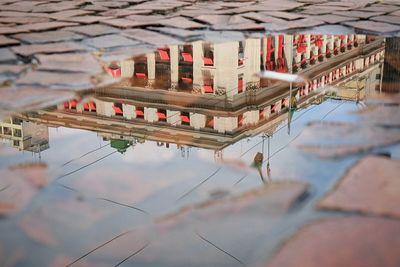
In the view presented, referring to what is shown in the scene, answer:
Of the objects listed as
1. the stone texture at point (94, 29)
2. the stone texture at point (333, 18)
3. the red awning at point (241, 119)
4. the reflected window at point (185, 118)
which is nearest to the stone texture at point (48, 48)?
the stone texture at point (94, 29)

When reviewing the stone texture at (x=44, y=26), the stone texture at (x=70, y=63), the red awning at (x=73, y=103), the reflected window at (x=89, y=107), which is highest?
the stone texture at (x=44, y=26)

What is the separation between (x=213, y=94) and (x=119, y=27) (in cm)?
201

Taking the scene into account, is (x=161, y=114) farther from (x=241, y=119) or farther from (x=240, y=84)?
(x=240, y=84)

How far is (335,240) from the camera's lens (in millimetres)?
1491

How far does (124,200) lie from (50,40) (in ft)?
9.07

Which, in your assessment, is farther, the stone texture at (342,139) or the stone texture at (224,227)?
the stone texture at (342,139)

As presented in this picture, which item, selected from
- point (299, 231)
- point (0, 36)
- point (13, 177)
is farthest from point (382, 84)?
point (0, 36)

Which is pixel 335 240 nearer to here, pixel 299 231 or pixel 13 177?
pixel 299 231

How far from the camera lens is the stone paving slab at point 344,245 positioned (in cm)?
139

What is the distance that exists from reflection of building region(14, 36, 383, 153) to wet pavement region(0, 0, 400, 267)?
1 centimetres

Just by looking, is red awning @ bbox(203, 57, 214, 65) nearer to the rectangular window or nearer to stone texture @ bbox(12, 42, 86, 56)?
stone texture @ bbox(12, 42, 86, 56)

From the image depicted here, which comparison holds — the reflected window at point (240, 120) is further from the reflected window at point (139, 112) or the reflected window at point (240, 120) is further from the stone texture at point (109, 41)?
the stone texture at point (109, 41)

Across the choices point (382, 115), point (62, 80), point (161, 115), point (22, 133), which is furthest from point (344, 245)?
point (62, 80)

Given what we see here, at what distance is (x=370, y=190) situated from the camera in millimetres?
1797
